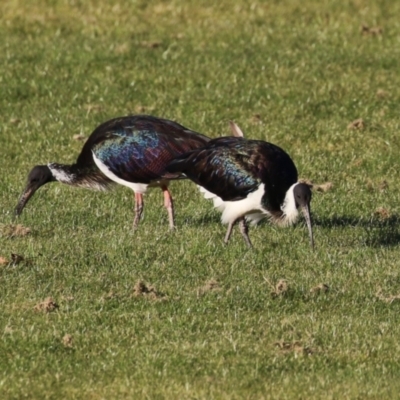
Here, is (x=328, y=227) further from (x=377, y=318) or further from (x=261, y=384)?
(x=261, y=384)

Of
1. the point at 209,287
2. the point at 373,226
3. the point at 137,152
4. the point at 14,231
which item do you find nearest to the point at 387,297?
the point at 209,287

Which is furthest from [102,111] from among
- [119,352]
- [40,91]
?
[119,352]

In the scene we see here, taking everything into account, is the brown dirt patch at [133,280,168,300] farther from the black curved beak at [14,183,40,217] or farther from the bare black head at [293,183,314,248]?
the black curved beak at [14,183,40,217]

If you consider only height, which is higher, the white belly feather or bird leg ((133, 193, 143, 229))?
the white belly feather

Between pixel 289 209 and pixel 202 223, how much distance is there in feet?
5.96

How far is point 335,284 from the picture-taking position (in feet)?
35.7

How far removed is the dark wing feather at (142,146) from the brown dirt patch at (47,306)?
3.08 meters

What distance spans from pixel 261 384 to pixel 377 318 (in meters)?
1.84

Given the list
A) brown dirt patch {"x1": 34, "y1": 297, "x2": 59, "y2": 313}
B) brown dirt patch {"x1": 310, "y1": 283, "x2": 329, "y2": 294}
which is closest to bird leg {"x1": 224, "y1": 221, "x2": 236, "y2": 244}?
brown dirt patch {"x1": 310, "y1": 283, "x2": 329, "y2": 294}

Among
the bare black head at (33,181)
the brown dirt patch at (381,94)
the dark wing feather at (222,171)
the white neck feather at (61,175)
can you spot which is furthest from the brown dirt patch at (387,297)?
the brown dirt patch at (381,94)

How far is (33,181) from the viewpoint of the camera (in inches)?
536

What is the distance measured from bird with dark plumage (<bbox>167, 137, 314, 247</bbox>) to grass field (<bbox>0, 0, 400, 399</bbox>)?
35 cm

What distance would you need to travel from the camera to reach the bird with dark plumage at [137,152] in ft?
42.6

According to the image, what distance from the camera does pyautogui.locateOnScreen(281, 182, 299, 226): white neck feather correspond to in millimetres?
12009
